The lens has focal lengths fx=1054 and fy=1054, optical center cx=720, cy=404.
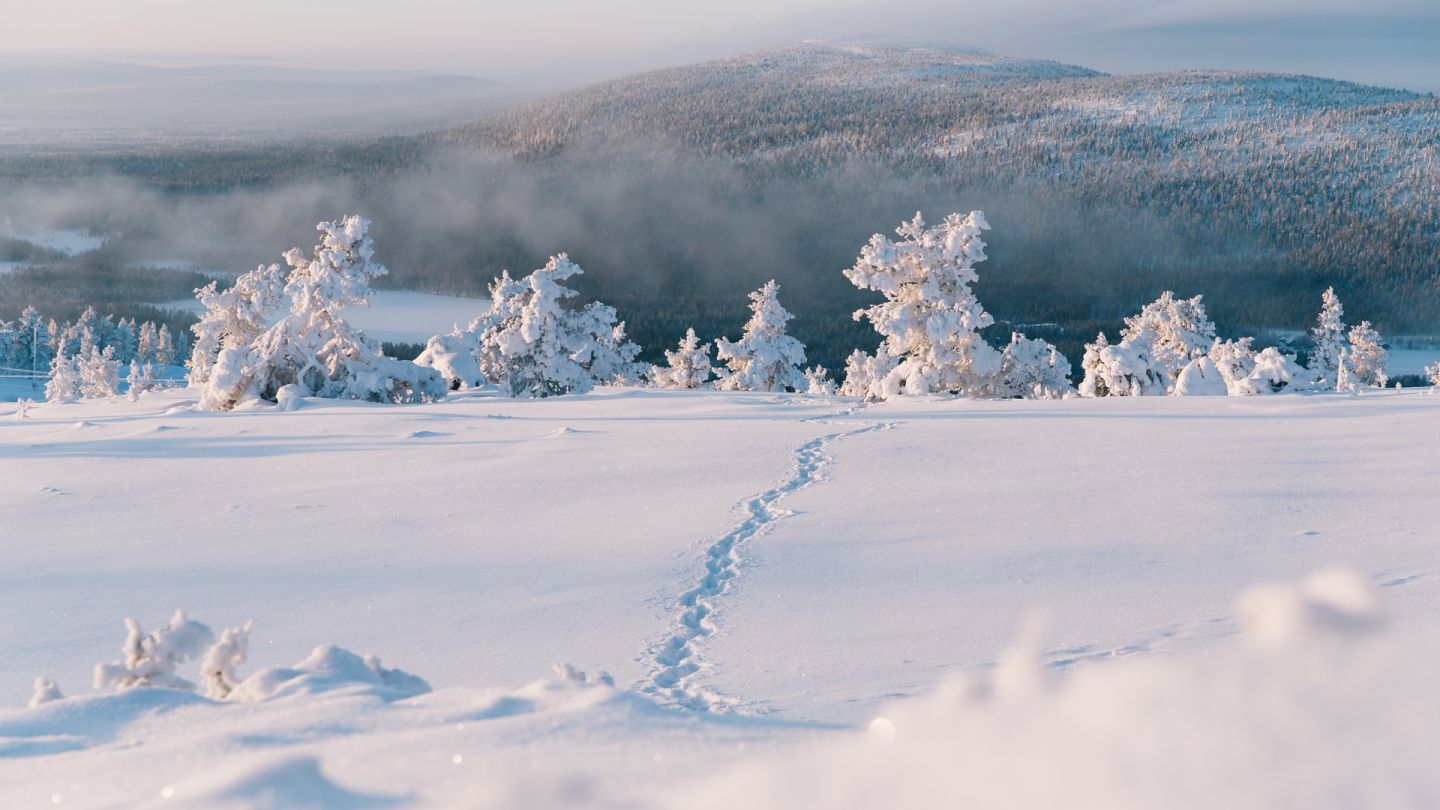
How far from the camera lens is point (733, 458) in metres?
11.8

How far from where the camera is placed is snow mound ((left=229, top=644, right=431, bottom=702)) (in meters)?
3.79

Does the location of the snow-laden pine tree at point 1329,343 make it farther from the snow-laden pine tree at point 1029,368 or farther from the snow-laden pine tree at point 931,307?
the snow-laden pine tree at point 931,307

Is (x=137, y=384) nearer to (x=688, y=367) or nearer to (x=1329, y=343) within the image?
(x=688, y=367)

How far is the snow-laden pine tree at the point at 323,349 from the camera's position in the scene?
20.8 m

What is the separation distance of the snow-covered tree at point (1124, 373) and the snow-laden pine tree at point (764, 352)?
650 inches

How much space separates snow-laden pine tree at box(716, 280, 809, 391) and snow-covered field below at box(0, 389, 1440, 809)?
3116cm

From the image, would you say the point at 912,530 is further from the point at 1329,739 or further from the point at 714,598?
the point at 1329,739

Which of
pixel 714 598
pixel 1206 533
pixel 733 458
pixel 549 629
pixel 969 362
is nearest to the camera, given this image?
pixel 549 629

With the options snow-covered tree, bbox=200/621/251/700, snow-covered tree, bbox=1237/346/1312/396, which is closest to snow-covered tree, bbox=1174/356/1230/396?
snow-covered tree, bbox=1237/346/1312/396

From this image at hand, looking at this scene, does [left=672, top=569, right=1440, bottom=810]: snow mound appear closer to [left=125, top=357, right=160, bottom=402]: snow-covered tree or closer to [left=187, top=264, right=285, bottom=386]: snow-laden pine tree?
[left=125, top=357, right=160, bottom=402]: snow-covered tree

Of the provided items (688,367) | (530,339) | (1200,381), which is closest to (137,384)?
(530,339)

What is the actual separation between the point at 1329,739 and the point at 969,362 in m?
29.5

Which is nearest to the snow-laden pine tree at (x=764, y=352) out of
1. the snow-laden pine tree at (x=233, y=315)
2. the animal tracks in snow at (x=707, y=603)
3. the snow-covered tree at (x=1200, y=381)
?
the snow-laden pine tree at (x=233, y=315)

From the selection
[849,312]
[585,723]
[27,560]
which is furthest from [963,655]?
[849,312]
